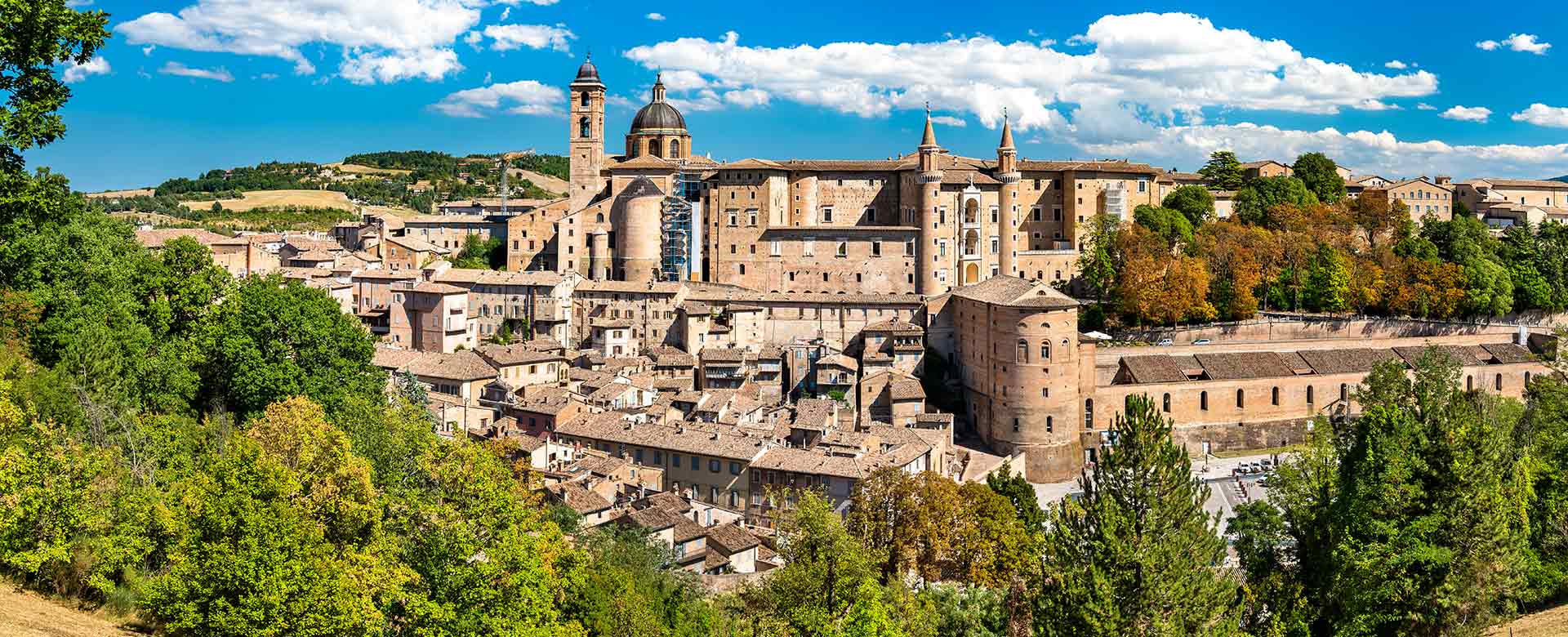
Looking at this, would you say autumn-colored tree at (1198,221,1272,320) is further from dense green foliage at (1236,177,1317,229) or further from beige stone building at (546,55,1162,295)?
beige stone building at (546,55,1162,295)

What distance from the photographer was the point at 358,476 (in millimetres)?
21141

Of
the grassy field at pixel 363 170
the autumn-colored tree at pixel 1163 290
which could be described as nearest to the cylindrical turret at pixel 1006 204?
the autumn-colored tree at pixel 1163 290

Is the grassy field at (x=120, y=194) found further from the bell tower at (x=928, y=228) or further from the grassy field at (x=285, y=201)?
the bell tower at (x=928, y=228)

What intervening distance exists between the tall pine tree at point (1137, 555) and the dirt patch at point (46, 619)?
46.5ft

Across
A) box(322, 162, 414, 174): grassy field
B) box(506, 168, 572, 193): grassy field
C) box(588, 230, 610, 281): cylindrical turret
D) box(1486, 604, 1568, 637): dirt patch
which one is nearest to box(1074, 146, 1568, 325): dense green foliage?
box(588, 230, 610, 281): cylindrical turret

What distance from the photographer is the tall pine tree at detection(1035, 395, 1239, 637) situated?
62.7ft

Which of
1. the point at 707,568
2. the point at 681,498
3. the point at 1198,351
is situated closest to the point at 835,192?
the point at 1198,351

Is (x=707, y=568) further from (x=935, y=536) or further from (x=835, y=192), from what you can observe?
(x=835, y=192)

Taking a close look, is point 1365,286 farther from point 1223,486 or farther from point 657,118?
point 657,118

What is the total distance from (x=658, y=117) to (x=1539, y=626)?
209ft

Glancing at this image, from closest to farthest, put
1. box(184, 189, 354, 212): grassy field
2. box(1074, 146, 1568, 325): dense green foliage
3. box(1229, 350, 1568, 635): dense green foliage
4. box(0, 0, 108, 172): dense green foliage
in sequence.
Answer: box(0, 0, 108, 172): dense green foliage
box(1229, 350, 1568, 635): dense green foliage
box(1074, 146, 1568, 325): dense green foliage
box(184, 189, 354, 212): grassy field

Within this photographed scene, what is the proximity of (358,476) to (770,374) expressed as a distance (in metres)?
36.5

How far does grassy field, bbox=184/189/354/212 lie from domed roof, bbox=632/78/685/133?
47.1 meters

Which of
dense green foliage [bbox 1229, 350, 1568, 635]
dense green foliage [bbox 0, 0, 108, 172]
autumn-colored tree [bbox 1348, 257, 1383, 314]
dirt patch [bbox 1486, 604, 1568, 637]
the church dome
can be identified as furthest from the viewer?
the church dome
